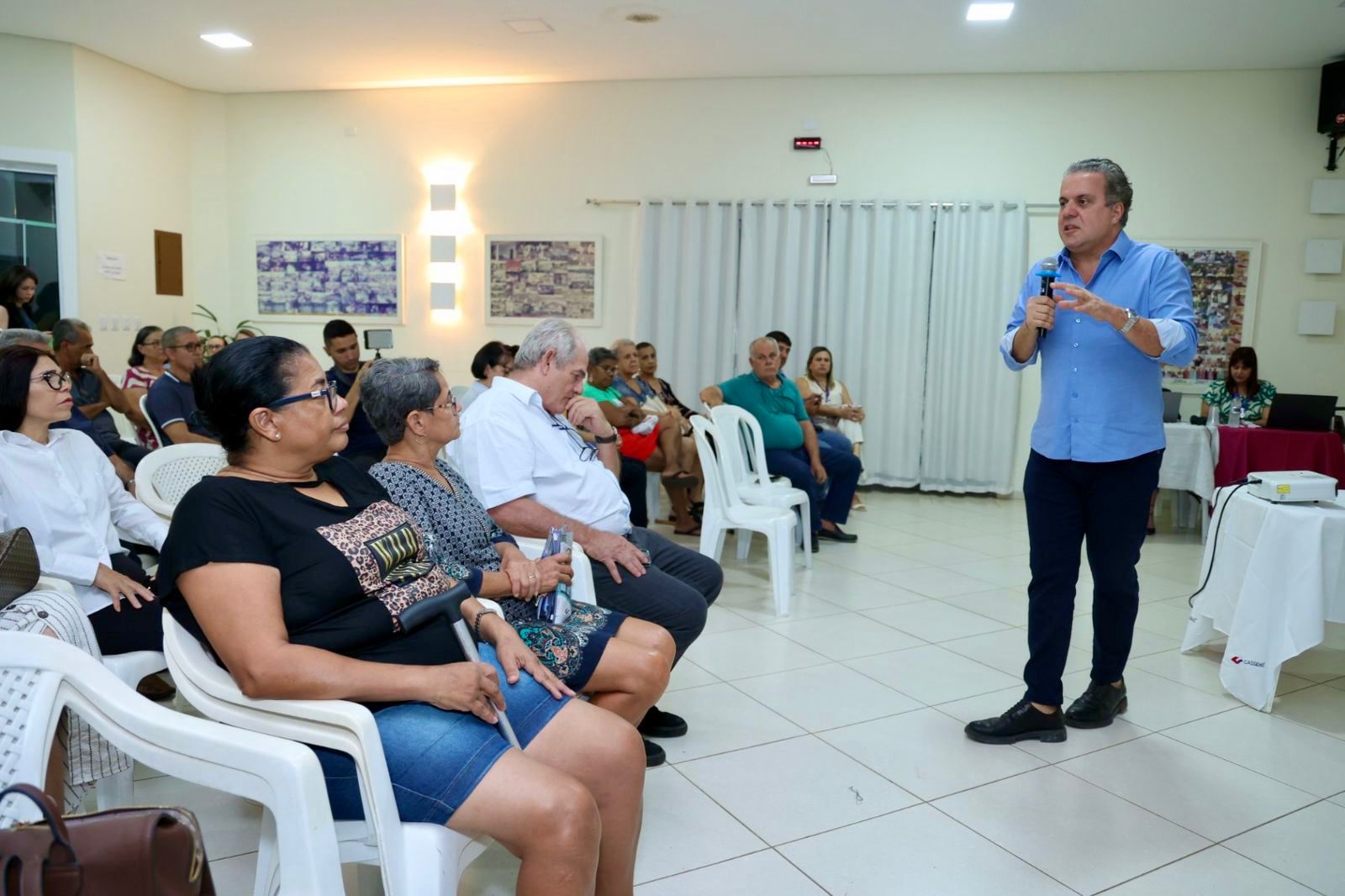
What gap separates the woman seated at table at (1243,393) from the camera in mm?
5988

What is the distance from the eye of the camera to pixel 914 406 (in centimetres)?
734

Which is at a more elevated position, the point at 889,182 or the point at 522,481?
the point at 889,182

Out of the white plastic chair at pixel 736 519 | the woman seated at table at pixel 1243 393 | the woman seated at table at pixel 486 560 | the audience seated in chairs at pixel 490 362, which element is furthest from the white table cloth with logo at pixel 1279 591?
the woman seated at table at pixel 1243 393

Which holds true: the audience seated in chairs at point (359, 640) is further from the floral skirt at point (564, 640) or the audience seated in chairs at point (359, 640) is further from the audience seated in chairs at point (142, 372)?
the audience seated in chairs at point (142, 372)

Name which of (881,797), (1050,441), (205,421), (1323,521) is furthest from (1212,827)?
(205,421)

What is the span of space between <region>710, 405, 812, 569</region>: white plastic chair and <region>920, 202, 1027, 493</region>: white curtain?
2.55 meters

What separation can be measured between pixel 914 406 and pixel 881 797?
17.5ft

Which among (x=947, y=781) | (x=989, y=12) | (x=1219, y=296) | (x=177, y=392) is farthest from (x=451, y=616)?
(x=1219, y=296)

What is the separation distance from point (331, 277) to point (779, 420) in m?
4.78

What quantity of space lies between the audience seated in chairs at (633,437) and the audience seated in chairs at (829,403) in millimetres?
1071

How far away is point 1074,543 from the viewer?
264cm

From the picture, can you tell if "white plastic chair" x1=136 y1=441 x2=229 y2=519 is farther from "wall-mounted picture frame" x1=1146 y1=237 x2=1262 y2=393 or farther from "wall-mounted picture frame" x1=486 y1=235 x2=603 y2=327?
"wall-mounted picture frame" x1=1146 y1=237 x2=1262 y2=393

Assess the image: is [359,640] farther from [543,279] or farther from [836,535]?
[543,279]

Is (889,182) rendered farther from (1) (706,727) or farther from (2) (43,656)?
(2) (43,656)
